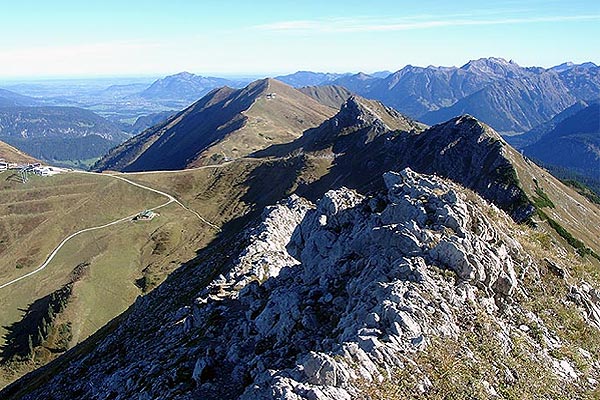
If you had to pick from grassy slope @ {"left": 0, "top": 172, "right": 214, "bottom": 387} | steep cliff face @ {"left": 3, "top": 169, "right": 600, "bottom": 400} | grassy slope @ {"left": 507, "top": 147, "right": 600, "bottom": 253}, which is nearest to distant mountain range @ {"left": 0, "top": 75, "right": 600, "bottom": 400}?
steep cliff face @ {"left": 3, "top": 169, "right": 600, "bottom": 400}

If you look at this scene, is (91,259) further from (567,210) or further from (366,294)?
(567,210)

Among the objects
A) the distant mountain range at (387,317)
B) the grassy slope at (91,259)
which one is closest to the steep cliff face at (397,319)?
the distant mountain range at (387,317)

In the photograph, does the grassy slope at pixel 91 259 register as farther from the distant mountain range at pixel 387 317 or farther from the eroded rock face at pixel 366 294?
the eroded rock face at pixel 366 294

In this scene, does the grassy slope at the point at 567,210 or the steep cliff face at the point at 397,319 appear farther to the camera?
the grassy slope at the point at 567,210

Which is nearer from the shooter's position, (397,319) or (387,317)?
(397,319)

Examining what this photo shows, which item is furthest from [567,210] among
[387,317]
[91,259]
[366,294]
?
[91,259]

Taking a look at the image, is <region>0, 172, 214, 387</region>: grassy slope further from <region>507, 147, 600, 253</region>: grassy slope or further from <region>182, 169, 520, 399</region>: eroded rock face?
<region>507, 147, 600, 253</region>: grassy slope

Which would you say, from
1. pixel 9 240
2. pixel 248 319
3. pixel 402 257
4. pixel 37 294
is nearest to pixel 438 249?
pixel 402 257

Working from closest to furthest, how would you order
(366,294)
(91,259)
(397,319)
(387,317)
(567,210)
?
(397,319) < (387,317) < (366,294) < (567,210) < (91,259)
